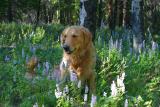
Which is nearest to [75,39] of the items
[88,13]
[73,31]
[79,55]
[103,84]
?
[73,31]

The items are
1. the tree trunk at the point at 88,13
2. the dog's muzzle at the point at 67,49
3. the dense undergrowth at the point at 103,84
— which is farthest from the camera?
the tree trunk at the point at 88,13

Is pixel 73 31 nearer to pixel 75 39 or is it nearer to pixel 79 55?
pixel 75 39

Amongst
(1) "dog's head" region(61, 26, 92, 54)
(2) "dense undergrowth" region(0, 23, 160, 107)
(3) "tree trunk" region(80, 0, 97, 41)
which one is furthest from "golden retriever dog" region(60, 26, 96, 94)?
(3) "tree trunk" region(80, 0, 97, 41)

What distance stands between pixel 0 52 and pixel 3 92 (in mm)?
4441

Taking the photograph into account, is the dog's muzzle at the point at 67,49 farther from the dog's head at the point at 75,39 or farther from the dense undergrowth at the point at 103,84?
the dense undergrowth at the point at 103,84

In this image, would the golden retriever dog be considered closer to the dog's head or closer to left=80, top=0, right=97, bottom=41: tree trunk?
the dog's head

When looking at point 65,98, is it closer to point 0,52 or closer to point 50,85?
point 50,85

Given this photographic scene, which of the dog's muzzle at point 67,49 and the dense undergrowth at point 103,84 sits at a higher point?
the dog's muzzle at point 67,49

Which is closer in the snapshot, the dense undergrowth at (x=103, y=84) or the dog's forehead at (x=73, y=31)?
the dense undergrowth at (x=103, y=84)

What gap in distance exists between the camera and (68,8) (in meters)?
42.4

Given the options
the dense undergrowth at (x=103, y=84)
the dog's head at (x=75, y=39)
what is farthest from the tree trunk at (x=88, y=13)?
the dog's head at (x=75, y=39)

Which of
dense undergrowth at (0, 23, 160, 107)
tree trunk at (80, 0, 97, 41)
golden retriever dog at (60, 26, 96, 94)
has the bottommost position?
dense undergrowth at (0, 23, 160, 107)

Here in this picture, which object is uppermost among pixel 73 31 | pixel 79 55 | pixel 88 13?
pixel 88 13

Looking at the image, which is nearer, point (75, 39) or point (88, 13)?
point (75, 39)
